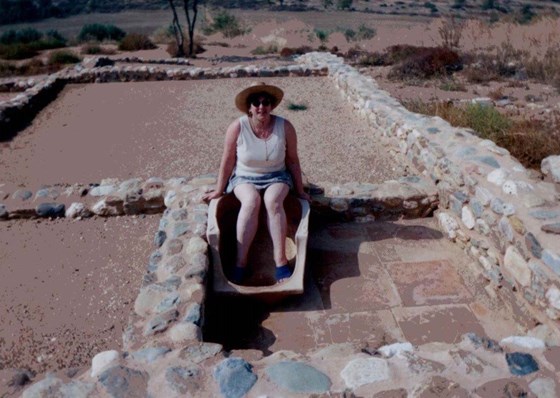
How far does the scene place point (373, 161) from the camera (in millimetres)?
6906

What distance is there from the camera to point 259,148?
163 inches

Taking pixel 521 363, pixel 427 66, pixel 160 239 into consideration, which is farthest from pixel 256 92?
pixel 427 66

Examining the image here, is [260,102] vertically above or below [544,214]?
above

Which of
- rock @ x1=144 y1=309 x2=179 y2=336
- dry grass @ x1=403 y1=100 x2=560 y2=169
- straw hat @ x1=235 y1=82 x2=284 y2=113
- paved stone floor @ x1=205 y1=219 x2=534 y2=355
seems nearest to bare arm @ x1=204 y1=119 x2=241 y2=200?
straw hat @ x1=235 y1=82 x2=284 y2=113

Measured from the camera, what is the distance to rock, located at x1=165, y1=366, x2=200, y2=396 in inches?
93.7

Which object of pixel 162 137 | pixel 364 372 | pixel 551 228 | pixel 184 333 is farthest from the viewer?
pixel 162 137

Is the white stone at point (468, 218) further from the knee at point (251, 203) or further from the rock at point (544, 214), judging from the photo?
the knee at point (251, 203)

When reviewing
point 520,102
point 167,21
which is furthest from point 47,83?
point 167,21

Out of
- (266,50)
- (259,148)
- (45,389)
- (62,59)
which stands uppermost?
(259,148)

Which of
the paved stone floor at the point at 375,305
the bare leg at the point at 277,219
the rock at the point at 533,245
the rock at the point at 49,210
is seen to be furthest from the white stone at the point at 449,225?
the rock at the point at 49,210

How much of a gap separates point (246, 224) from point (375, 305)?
3.67ft

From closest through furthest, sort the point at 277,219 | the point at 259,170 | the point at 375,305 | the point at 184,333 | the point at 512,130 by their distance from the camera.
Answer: the point at 184,333 → the point at 375,305 → the point at 277,219 → the point at 259,170 → the point at 512,130

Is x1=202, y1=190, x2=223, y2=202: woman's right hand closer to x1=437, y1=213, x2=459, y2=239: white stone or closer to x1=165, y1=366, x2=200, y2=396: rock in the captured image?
x1=165, y1=366, x2=200, y2=396: rock

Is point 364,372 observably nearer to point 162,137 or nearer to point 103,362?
point 103,362
